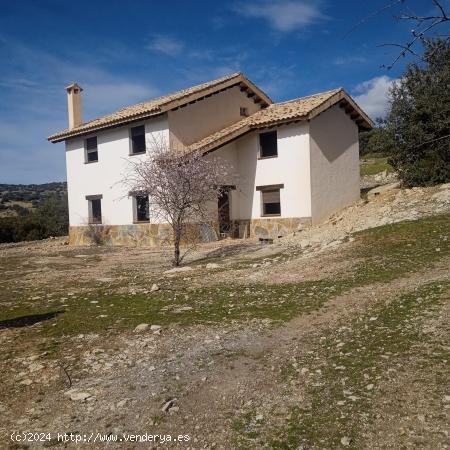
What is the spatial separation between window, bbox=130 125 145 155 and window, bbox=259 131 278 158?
5507 millimetres

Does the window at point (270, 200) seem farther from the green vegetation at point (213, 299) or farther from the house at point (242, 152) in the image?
the green vegetation at point (213, 299)

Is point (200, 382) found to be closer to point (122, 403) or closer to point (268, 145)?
point (122, 403)

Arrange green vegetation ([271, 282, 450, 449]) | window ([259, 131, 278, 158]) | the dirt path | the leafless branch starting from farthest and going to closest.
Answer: window ([259, 131, 278, 158]) < the leafless branch < the dirt path < green vegetation ([271, 282, 450, 449])

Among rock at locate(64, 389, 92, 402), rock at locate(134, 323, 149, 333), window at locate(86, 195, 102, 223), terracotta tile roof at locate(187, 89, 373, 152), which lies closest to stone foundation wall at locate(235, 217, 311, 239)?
terracotta tile roof at locate(187, 89, 373, 152)

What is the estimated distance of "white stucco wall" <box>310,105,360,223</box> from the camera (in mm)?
19406

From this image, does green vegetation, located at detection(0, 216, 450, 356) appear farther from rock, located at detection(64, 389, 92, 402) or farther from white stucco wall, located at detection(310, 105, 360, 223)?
white stucco wall, located at detection(310, 105, 360, 223)

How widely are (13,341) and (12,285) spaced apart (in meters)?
5.38

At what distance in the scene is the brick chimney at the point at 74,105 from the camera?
25.0m

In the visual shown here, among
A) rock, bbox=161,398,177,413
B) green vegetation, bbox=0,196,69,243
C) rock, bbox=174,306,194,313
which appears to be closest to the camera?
rock, bbox=161,398,177,413

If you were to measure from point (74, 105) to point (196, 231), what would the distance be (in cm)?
1185

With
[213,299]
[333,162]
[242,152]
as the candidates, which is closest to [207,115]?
[242,152]

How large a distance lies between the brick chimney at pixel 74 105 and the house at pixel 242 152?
1.77 m

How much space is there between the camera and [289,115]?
19.1 m

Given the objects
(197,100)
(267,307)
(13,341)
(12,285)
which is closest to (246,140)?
(197,100)
